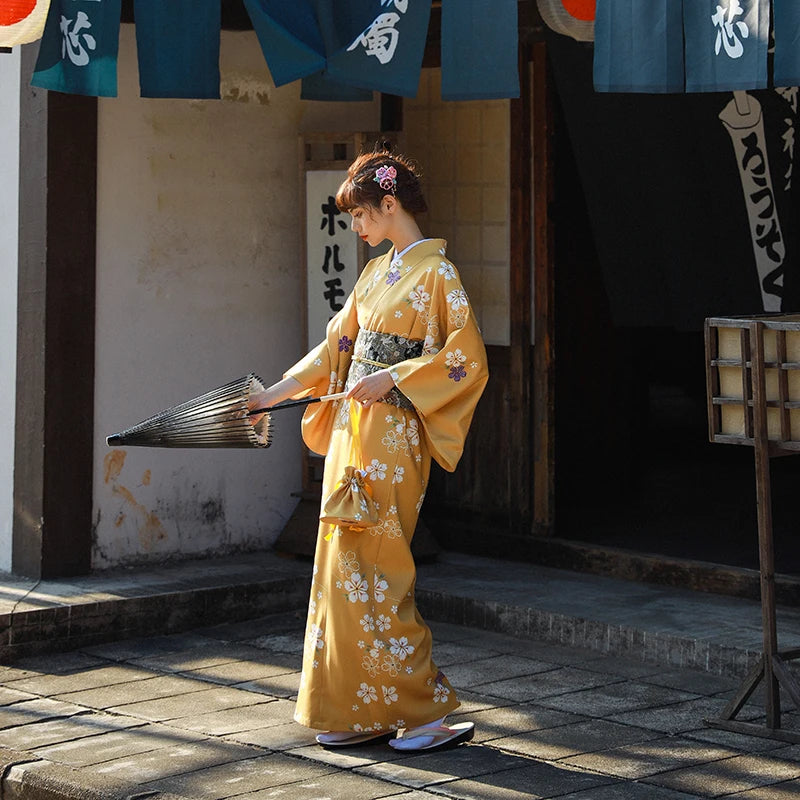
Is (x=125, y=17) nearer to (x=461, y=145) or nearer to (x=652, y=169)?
(x=461, y=145)

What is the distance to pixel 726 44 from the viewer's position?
22.1ft

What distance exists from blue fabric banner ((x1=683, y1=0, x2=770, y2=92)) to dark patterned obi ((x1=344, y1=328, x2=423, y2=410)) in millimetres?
1849

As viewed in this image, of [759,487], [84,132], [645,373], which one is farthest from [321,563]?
[645,373]

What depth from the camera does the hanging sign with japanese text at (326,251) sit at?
9031mm

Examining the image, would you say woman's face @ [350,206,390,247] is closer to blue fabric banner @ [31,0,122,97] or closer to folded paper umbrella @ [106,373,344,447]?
folded paper umbrella @ [106,373,344,447]

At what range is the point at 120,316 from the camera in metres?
8.74

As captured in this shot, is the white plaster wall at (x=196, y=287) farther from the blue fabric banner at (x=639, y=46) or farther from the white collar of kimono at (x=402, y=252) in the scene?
the white collar of kimono at (x=402, y=252)

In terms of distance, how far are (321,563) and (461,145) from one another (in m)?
4.12

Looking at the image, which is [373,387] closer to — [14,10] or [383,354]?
[383,354]

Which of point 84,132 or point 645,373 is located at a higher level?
point 84,132

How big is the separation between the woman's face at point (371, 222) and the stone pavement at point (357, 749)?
6.66 feet

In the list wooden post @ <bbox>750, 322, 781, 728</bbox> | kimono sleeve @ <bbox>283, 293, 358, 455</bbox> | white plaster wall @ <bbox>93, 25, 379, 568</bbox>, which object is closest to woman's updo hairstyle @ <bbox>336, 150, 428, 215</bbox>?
kimono sleeve @ <bbox>283, 293, 358, 455</bbox>

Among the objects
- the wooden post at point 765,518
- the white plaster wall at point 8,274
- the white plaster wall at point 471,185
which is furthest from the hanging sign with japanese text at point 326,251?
the wooden post at point 765,518

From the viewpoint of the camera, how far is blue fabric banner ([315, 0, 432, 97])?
7.37 m
